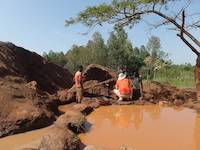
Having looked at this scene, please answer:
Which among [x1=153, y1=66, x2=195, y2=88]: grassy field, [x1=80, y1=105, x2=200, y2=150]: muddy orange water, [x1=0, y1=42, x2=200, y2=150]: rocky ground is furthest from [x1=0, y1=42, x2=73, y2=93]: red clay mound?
[x1=153, y1=66, x2=195, y2=88]: grassy field

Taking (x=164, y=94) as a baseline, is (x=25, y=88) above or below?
above

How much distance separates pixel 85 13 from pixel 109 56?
30.1 metres

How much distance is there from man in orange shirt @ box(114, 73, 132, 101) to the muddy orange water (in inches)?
31.6

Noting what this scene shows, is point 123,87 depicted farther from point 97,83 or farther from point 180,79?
Result: point 180,79

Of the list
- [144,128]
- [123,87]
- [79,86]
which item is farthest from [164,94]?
[144,128]

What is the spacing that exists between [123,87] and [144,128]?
4.38 m

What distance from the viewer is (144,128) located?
9359mm

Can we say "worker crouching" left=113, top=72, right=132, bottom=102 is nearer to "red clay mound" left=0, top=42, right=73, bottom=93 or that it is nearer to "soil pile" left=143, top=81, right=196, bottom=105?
"soil pile" left=143, top=81, right=196, bottom=105

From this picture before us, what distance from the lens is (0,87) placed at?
1006 centimetres

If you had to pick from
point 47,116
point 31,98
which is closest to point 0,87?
point 31,98

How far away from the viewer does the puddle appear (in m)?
6.99

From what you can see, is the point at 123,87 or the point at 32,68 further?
the point at 32,68

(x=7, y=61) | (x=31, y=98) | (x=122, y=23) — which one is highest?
(x=122, y=23)

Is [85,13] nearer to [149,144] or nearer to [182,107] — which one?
[182,107]
